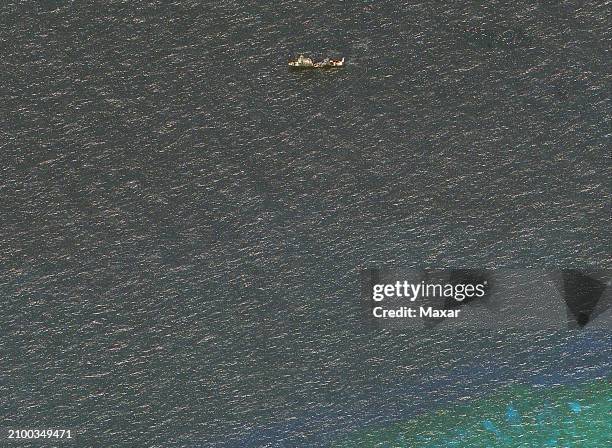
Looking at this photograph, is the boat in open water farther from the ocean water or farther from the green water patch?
the green water patch

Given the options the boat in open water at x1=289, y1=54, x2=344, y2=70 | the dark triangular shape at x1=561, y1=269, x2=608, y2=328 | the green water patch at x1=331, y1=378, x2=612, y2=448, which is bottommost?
the green water patch at x1=331, y1=378, x2=612, y2=448

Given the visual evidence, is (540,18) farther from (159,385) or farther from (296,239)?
(159,385)

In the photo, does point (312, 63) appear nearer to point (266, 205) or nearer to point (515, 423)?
point (266, 205)

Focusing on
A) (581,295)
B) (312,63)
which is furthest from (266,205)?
(581,295)

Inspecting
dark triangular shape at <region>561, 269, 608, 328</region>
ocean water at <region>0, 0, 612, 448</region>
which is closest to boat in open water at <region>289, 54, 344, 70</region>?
ocean water at <region>0, 0, 612, 448</region>

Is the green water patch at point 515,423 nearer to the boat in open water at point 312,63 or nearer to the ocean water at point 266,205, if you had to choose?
the ocean water at point 266,205

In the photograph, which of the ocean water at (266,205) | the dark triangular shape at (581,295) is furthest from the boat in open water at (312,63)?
the dark triangular shape at (581,295)
